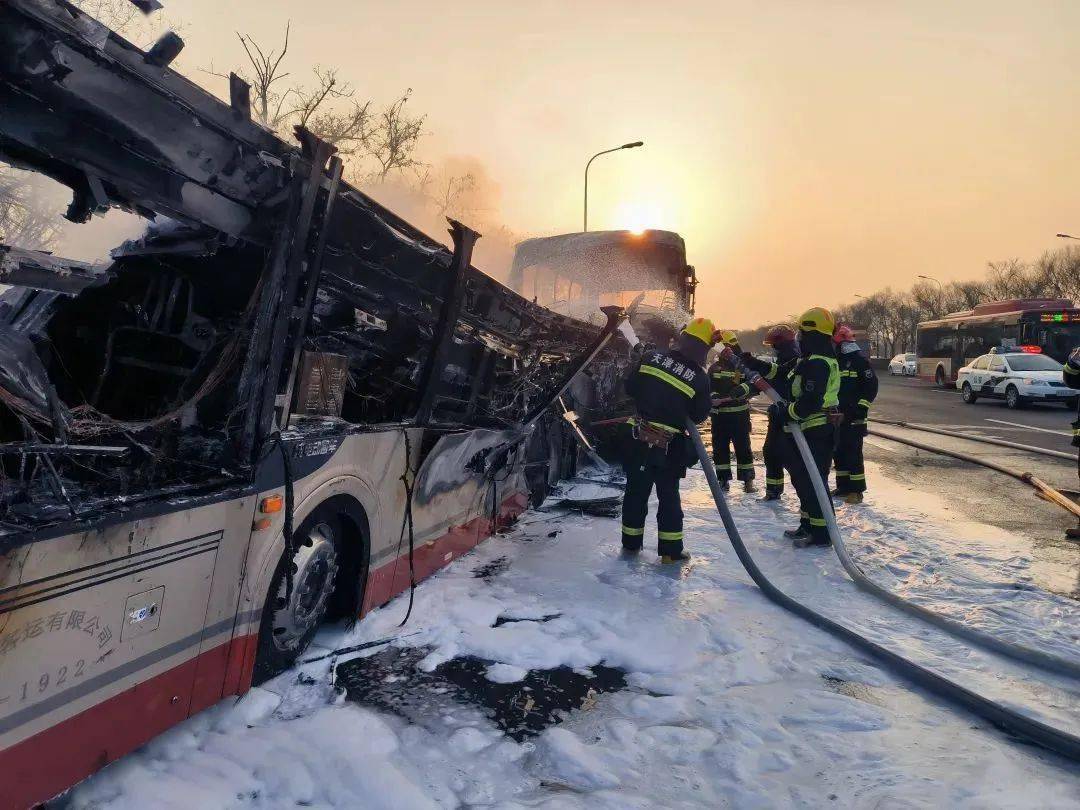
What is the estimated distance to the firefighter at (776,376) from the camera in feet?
22.9

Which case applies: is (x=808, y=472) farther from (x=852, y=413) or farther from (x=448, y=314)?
(x=448, y=314)

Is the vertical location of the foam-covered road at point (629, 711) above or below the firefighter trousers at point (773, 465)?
below

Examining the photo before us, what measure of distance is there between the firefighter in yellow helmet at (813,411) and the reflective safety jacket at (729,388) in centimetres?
168

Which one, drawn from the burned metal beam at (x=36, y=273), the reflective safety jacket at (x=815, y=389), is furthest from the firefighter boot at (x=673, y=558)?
the burned metal beam at (x=36, y=273)

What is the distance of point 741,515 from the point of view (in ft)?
21.7

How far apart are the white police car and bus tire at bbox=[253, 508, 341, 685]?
19.4 m

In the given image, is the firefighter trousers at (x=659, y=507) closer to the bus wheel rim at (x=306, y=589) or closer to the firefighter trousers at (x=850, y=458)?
the bus wheel rim at (x=306, y=589)

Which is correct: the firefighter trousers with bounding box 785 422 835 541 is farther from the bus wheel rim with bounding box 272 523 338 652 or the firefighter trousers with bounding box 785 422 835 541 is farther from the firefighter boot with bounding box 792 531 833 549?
the bus wheel rim with bounding box 272 523 338 652

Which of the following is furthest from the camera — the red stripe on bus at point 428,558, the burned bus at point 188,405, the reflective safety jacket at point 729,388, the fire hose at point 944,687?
the reflective safety jacket at point 729,388

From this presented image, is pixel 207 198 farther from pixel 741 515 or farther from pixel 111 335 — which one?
pixel 741 515

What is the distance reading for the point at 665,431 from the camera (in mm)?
5051

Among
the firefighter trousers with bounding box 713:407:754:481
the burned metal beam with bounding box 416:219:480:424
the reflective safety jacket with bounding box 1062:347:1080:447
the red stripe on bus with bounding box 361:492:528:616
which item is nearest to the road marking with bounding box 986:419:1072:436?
the reflective safety jacket with bounding box 1062:347:1080:447

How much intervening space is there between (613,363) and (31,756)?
24.2ft

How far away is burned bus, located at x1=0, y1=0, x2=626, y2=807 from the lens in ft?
5.86
